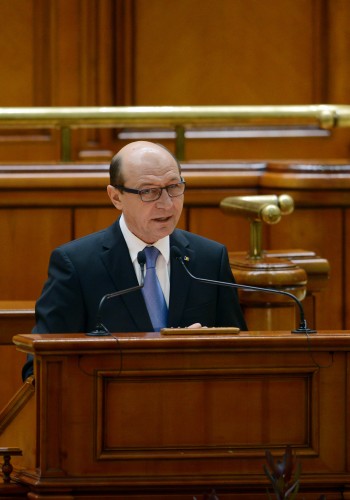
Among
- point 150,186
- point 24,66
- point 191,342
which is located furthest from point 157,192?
point 24,66

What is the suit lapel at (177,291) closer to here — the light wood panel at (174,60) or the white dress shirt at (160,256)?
the white dress shirt at (160,256)

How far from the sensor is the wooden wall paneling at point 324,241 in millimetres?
5008

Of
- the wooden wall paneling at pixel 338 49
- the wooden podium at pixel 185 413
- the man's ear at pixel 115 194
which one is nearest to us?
the wooden podium at pixel 185 413

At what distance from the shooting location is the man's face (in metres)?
3.39

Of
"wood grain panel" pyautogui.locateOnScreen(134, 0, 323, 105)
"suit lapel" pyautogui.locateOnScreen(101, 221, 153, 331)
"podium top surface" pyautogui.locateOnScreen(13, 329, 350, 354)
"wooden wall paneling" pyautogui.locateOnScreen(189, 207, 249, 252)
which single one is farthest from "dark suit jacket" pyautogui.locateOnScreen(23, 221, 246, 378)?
"wood grain panel" pyautogui.locateOnScreen(134, 0, 323, 105)

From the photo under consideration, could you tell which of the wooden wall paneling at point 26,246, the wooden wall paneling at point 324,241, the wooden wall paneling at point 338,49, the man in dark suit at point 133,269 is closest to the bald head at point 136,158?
the man in dark suit at point 133,269

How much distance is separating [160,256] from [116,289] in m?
0.16

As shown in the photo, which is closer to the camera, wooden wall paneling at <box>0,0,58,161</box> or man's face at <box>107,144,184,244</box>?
man's face at <box>107,144,184,244</box>

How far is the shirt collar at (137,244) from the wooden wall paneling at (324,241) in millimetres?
1644

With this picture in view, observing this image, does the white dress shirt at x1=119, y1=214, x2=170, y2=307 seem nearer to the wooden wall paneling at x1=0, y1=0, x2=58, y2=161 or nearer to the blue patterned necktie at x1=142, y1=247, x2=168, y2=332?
the blue patterned necktie at x1=142, y1=247, x2=168, y2=332

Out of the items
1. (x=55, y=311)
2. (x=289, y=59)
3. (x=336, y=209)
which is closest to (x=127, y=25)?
(x=289, y=59)

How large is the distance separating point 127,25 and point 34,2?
0.47m

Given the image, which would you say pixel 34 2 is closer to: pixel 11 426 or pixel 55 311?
pixel 55 311

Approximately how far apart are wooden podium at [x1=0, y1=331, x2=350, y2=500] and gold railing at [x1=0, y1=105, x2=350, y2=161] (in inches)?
90.9
